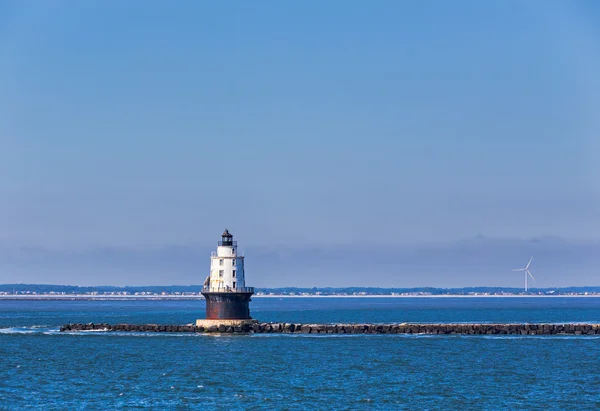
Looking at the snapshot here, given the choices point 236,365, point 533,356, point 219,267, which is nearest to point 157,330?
point 219,267

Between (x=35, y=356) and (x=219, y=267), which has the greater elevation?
(x=219, y=267)

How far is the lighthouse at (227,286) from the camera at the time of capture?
90.2 metres

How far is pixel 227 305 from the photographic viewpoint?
3568 inches

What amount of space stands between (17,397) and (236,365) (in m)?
17.9

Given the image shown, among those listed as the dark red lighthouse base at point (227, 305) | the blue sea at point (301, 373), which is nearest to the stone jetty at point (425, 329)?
the dark red lighthouse base at point (227, 305)

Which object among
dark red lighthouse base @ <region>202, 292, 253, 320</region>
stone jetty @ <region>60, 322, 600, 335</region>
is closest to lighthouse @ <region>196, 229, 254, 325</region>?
dark red lighthouse base @ <region>202, 292, 253, 320</region>

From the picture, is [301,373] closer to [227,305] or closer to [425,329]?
[227,305]

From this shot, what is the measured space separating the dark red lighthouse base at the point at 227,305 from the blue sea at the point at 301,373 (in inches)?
102

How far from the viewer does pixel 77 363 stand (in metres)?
70.1

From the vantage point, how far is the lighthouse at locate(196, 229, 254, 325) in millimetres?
90188

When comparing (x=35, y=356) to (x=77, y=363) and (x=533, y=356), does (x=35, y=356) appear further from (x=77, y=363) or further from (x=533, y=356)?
(x=533, y=356)

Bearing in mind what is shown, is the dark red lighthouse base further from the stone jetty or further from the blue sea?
the stone jetty

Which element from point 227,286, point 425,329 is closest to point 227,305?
point 227,286

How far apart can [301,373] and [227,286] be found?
91.3 ft
